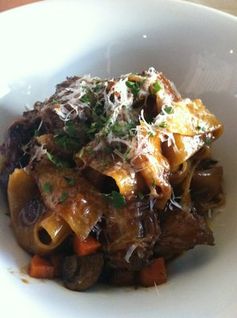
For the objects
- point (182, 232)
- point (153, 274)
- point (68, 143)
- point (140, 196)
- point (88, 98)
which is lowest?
point (153, 274)

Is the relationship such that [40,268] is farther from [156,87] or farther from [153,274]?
[156,87]

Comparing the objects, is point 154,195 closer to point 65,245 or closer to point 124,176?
point 124,176

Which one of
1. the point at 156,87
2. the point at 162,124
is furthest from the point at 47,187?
the point at 156,87

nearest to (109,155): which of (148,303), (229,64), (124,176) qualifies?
(124,176)

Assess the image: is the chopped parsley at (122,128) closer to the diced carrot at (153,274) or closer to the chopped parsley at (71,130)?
the chopped parsley at (71,130)

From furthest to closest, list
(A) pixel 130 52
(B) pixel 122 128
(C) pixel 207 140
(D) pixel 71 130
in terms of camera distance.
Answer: (A) pixel 130 52 → (C) pixel 207 140 → (D) pixel 71 130 → (B) pixel 122 128


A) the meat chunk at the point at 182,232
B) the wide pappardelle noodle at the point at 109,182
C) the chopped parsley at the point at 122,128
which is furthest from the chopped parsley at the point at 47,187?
the meat chunk at the point at 182,232

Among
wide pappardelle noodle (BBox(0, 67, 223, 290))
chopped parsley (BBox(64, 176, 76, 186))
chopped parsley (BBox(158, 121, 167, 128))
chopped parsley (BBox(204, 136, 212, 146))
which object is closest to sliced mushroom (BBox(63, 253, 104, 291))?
wide pappardelle noodle (BBox(0, 67, 223, 290))
